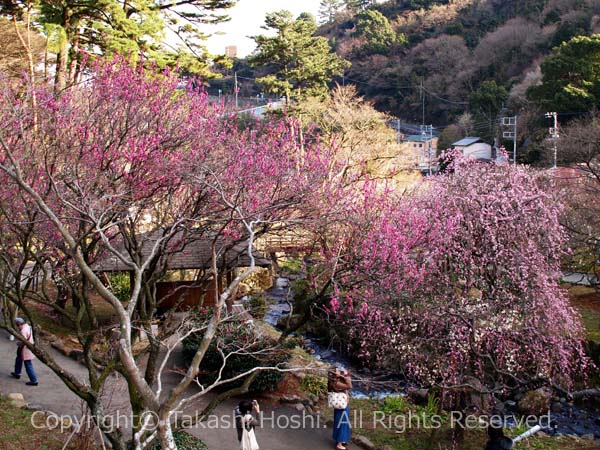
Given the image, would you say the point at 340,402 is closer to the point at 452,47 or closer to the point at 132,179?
the point at 132,179

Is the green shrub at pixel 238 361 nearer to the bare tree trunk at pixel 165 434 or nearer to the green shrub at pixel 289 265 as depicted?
the bare tree trunk at pixel 165 434

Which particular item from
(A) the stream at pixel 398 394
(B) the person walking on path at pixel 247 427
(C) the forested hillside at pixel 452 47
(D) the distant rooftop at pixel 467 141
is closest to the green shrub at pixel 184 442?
(B) the person walking on path at pixel 247 427

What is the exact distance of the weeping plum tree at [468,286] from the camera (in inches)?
319

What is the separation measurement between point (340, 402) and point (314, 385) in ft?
9.30

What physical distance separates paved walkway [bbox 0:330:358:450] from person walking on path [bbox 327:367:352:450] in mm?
264

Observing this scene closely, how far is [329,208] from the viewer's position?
966cm

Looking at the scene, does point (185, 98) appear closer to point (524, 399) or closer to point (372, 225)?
point (372, 225)

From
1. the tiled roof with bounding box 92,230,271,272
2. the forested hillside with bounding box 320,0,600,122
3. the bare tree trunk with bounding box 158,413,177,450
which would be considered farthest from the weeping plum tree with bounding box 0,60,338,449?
the forested hillside with bounding box 320,0,600,122

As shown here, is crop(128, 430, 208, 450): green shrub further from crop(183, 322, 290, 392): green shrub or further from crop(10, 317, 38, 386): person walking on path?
crop(10, 317, 38, 386): person walking on path

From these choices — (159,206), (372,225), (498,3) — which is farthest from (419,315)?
(498,3)

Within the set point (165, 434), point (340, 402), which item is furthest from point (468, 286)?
point (165, 434)

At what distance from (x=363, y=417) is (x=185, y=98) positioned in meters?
6.47

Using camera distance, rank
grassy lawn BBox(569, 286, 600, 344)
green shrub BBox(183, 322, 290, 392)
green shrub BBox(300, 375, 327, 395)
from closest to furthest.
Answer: green shrub BBox(183, 322, 290, 392)
green shrub BBox(300, 375, 327, 395)
grassy lawn BBox(569, 286, 600, 344)

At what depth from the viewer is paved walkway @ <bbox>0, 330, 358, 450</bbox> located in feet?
25.3
